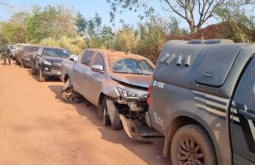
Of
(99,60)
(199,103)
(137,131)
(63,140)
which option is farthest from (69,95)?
(199,103)

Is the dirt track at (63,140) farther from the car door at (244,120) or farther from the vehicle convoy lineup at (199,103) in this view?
the car door at (244,120)

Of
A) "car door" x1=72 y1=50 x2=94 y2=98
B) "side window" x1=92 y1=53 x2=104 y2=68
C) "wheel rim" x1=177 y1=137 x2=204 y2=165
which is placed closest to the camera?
"wheel rim" x1=177 y1=137 x2=204 y2=165

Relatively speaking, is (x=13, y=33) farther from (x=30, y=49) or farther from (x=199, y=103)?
(x=199, y=103)

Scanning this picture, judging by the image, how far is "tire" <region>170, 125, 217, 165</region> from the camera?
10.1 feet

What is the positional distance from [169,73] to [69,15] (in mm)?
40089

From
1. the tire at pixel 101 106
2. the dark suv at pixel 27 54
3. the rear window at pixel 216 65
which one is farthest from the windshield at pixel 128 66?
the dark suv at pixel 27 54

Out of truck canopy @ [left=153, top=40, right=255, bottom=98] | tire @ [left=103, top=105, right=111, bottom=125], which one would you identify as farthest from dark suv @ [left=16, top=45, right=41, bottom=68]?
truck canopy @ [left=153, top=40, right=255, bottom=98]

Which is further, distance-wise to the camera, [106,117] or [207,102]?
[106,117]

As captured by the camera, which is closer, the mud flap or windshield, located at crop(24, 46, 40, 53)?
the mud flap

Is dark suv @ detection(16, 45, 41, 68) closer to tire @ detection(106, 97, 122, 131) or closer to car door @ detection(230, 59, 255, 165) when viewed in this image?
tire @ detection(106, 97, 122, 131)

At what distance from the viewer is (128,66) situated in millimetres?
6527

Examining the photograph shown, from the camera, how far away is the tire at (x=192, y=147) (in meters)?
3.08

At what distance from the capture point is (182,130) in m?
3.51

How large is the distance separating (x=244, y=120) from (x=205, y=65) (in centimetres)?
92
